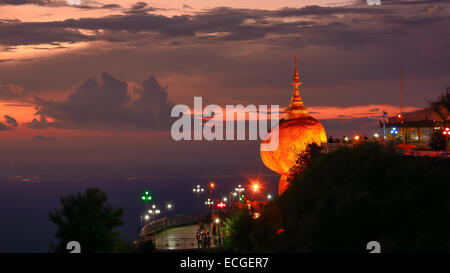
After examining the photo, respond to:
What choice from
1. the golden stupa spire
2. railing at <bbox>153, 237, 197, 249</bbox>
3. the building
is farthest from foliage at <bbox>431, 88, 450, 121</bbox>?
railing at <bbox>153, 237, 197, 249</bbox>

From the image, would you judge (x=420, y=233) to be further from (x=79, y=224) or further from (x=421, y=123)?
(x=421, y=123)

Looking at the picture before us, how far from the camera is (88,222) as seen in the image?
24.3m

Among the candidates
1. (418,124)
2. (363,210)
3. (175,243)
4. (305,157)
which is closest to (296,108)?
(305,157)

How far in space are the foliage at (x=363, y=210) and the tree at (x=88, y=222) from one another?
6598 mm

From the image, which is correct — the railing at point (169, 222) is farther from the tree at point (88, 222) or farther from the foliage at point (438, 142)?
the foliage at point (438, 142)

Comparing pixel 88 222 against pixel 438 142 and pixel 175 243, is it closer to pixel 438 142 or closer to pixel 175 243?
pixel 175 243

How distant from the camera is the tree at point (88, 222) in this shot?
24109mm

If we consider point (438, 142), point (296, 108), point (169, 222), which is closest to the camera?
point (438, 142)

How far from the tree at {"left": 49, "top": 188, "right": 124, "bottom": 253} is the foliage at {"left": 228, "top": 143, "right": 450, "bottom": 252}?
6.60 metres

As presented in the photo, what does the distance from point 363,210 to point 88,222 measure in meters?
11.2

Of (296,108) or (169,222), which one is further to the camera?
(169,222)

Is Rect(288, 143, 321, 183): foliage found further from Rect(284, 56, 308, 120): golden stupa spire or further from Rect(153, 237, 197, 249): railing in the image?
Rect(153, 237, 197, 249): railing

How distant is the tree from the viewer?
24.1m

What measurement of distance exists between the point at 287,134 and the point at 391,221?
17791 millimetres
